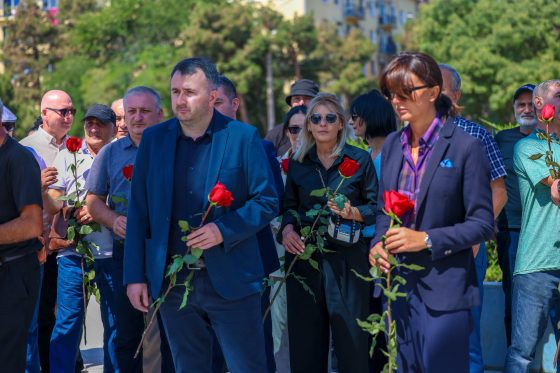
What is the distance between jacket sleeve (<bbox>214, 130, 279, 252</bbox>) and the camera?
5.06 meters

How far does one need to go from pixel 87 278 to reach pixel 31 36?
5975cm

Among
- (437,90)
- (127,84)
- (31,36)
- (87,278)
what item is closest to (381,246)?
(437,90)

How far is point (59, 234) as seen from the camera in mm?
7426

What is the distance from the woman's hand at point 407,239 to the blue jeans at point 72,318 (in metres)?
3.39

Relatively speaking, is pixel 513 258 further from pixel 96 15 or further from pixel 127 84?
pixel 96 15

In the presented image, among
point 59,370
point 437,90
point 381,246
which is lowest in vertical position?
point 59,370

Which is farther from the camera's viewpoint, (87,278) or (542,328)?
(87,278)

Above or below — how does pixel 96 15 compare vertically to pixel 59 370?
above

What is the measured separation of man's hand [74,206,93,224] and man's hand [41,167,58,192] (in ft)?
1.18

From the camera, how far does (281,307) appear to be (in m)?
7.64

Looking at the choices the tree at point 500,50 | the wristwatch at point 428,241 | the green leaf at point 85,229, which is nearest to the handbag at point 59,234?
the green leaf at point 85,229

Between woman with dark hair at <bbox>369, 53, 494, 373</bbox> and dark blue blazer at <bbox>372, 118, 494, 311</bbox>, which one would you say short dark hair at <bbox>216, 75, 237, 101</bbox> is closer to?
woman with dark hair at <bbox>369, 53, 494, 373</bbox>

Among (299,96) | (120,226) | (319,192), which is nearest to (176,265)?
(319,192)

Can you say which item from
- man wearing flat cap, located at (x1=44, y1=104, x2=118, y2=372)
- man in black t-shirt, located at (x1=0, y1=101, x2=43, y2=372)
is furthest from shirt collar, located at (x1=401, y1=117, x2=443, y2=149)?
man wearing flat cap, located at (x1=44, y1=104, x2=118, y2=372)
